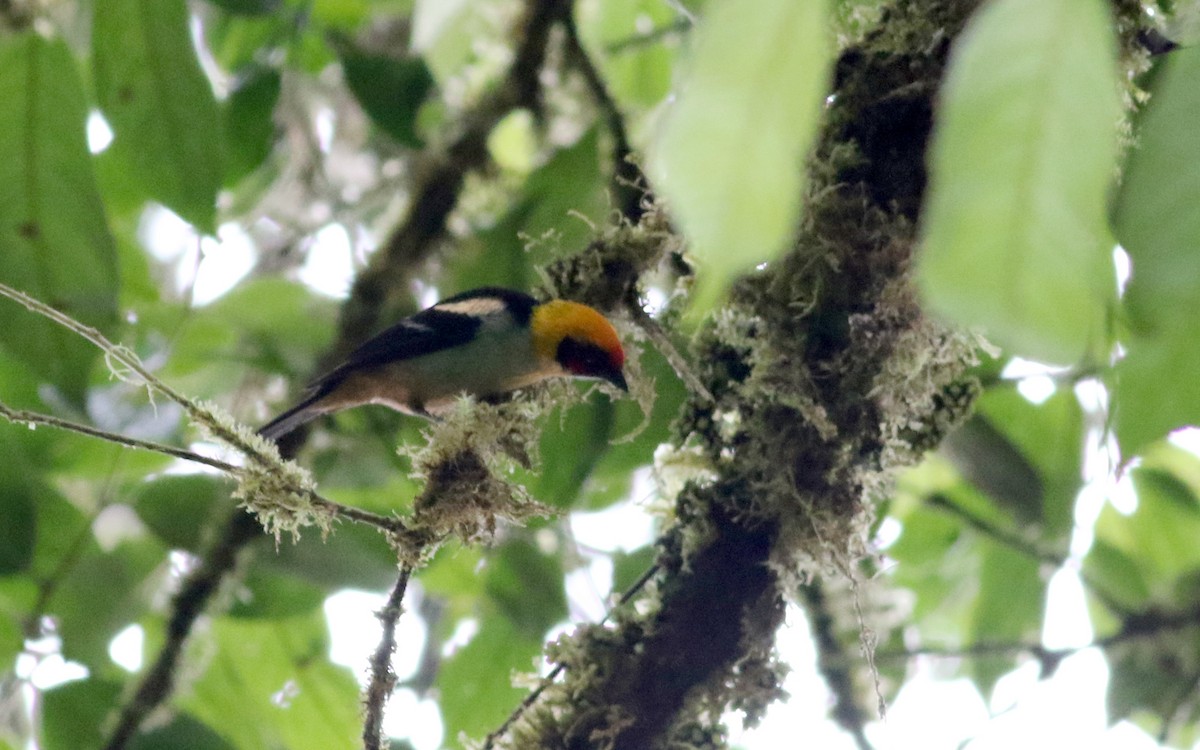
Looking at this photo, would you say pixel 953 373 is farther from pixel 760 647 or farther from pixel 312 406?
pixel 312 406

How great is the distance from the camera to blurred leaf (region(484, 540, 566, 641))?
345cm

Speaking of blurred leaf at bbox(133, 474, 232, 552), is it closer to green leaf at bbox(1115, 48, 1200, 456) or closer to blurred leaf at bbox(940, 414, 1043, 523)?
blurred leaf at bbox(940, 414, 1043, 523)

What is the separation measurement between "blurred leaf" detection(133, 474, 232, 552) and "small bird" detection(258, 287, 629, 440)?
57 cm

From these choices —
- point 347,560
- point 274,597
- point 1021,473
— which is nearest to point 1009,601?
point 1021,473

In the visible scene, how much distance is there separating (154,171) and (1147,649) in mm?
Answer: 3655

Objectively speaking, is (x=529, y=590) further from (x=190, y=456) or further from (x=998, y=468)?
(x=190, y=456)

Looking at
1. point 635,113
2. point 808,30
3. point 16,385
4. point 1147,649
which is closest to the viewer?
point 808,30

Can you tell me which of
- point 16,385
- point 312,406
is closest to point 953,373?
point 312,406

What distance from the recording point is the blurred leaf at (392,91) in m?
3.72

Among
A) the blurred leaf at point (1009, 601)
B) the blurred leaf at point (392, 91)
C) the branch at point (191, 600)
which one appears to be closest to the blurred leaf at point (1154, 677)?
the blurred leaf at point (1009, 601)

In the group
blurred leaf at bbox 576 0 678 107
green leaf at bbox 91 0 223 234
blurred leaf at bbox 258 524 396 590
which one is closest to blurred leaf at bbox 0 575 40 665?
blurred leaf at bbox 258 524 396 590

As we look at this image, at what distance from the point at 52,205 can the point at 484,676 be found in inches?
70.0

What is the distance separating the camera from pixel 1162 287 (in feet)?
2.66

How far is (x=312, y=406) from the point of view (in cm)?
377
